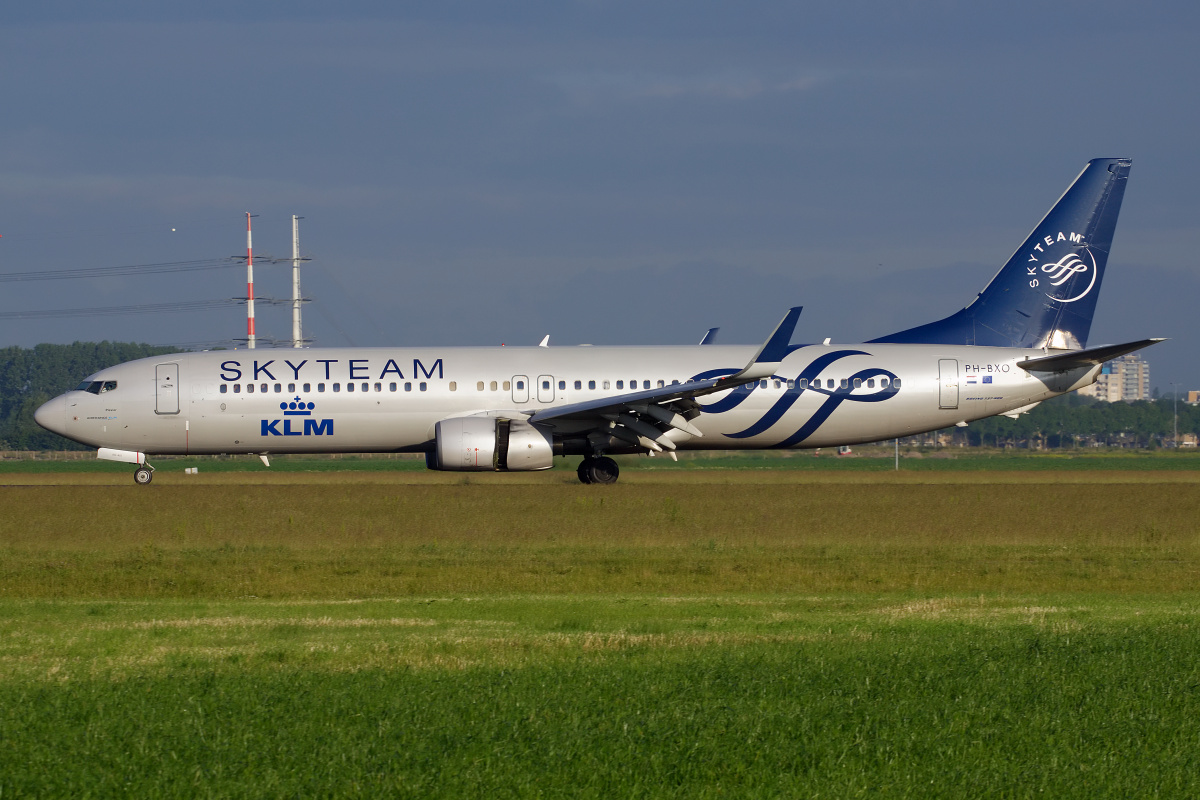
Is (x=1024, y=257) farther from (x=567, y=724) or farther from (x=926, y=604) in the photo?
(x=567, y=724)

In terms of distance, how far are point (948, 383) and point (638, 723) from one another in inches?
944

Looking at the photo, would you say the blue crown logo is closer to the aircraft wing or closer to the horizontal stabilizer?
the aircraft wing

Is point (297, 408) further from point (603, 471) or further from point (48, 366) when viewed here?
point (48, 366)

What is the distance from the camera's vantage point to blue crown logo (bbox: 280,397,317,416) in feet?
93.5

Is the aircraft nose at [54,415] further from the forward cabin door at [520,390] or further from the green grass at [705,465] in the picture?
the forward cabin door at [520,390]

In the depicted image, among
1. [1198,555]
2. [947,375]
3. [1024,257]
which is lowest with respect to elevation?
[1198,555]

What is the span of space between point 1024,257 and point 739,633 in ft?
77.3

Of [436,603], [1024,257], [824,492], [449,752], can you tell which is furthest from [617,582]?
[1024,257]

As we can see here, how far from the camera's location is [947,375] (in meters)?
29.3

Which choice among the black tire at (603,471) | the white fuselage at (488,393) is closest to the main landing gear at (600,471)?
the black tire at (603,471)

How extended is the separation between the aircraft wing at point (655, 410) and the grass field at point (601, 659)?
22.0ft

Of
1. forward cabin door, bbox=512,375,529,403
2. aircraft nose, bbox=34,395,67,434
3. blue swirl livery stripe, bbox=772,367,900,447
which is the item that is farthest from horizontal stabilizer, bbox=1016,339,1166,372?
aircraft nose, bbox=34,395,67,434

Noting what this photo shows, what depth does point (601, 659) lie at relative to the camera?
8711mm

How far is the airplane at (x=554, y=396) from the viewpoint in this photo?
93.5ft
